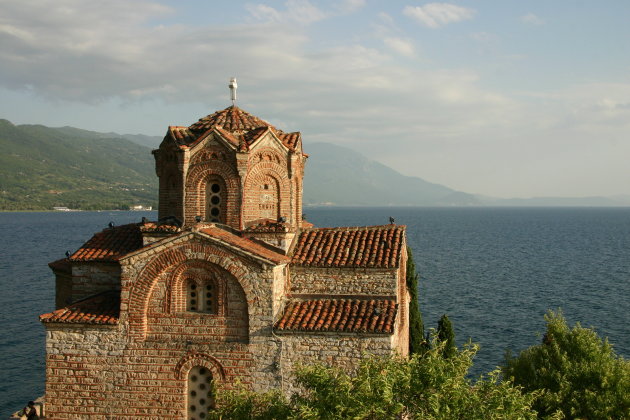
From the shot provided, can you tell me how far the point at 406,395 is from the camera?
11898mm

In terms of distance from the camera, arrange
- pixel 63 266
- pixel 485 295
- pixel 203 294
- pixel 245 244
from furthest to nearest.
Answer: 1. pixel 485 295
2. pixel 63 266
3. pixel 245 244
4. pixel 203 294

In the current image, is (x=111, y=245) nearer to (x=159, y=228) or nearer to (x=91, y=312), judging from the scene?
(x=159, y=228)

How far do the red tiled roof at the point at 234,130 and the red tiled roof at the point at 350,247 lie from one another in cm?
344

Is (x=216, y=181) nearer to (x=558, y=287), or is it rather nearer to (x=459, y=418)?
(x=459, y=418)

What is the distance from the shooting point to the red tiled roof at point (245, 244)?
17.0 meters

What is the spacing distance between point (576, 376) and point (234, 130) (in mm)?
13901

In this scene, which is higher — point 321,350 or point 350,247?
point 350,247

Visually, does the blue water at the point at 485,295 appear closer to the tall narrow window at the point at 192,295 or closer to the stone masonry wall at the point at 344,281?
the tall narrow window at the point at 192,295

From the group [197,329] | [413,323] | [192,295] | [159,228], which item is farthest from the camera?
[413,323]

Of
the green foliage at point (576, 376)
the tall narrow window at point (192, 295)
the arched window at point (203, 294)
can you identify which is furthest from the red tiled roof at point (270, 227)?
the green foliage at point (576, 376)

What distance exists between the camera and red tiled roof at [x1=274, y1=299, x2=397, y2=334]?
16.8m

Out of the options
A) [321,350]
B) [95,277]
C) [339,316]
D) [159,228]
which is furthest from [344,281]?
[95,277]

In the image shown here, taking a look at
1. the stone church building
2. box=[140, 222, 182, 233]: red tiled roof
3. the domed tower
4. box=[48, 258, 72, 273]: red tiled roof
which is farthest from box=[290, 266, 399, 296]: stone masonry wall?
box=[48, 258, 72, 273]: red tiled roof

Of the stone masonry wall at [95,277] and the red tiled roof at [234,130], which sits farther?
the red tiled roof at [234,130]
